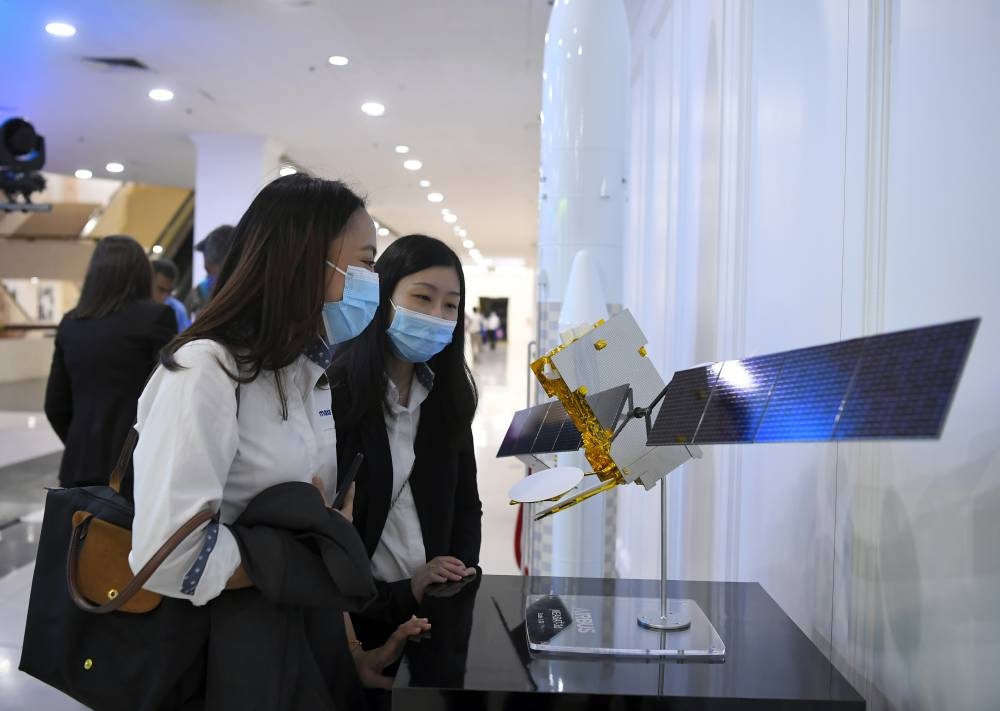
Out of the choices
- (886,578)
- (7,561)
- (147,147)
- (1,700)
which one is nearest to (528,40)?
(7,561)

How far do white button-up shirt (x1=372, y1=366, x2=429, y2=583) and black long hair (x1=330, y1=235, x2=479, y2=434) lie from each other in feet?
0.13

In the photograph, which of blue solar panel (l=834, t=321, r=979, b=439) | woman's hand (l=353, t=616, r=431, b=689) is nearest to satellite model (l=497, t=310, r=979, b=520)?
blue solar panel (l=834, t=321, r=979, b=439)

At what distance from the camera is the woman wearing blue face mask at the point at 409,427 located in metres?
1.77

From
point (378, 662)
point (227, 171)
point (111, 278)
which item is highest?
point (227, 171)

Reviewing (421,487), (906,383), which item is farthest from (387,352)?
(906,383)

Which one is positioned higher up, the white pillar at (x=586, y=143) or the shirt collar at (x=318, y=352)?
the white pillar at (x=586, y=143)

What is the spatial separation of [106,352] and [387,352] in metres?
1.65

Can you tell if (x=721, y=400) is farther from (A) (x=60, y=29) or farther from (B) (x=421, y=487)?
(A) (x=60, y=29)

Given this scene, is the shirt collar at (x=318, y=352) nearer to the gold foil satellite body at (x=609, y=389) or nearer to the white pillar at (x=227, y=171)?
the gold foil satellite body at (x=609, y=389)

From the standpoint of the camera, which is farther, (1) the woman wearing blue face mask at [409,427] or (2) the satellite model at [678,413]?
(1) the woman wearing blue face mask at [409,427]

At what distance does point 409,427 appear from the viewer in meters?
1.89

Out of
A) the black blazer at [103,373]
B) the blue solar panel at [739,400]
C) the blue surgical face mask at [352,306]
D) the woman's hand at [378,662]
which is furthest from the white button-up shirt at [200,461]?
the black blazer at [103,373]

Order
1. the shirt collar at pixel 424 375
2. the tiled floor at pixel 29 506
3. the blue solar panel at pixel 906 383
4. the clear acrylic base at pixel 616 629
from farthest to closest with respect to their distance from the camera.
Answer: the tiled floor at pixel 29 506
the shirt collar at pixel 424 375
the clear acrylic base at pixel 616 629
the blue solar panel at pixel 906 383

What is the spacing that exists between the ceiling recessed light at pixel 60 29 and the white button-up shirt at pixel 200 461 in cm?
569
